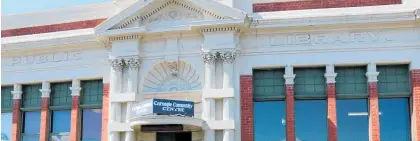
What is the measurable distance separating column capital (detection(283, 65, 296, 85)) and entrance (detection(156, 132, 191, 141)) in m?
3.66

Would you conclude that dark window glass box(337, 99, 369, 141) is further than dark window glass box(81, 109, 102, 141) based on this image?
No

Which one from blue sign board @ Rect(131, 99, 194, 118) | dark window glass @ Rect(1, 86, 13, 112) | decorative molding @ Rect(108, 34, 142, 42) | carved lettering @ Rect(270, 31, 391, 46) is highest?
decorative molding @ Rect(108, 34, 142, 42)

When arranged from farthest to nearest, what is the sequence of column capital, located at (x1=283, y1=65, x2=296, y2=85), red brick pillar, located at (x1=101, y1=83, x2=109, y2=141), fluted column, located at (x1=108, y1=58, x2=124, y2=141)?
red brick pillar, located at (x1=101, y1=83, x2=109, y2=141)
fluted column, located at (x1=108, y1=58, x2=124, y2=141)
column capital, located at (x1=283, y1=65, x2=296, y2=85)

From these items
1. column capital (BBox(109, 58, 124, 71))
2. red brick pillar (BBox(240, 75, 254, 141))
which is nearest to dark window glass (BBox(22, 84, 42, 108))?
column capital (BBox(109, 58, 124, 71))

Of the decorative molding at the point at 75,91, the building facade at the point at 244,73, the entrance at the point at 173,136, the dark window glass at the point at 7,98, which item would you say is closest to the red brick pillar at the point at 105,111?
the building facade at the point at 244,73

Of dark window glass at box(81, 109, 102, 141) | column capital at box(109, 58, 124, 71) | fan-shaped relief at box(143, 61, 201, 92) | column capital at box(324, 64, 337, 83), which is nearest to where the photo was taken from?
column capital at box(324, 64, 337, 83)

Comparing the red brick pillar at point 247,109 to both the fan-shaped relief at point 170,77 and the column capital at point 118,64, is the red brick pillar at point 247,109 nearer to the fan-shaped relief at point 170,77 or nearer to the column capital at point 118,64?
A: the fan-shaped relief at point 170,77

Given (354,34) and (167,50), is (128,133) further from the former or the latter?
(354,34)

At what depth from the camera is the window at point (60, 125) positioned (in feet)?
63.4

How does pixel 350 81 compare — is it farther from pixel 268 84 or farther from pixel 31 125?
pixel 31 125

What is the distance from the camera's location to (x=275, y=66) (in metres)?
17.4

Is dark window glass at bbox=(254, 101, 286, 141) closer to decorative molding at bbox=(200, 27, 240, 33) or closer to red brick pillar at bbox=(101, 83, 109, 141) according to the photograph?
decorative molding at bbox=(200, 27, 240, 33)

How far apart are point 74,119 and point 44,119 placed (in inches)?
49.9

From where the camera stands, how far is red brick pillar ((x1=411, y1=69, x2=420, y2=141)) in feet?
52.9
